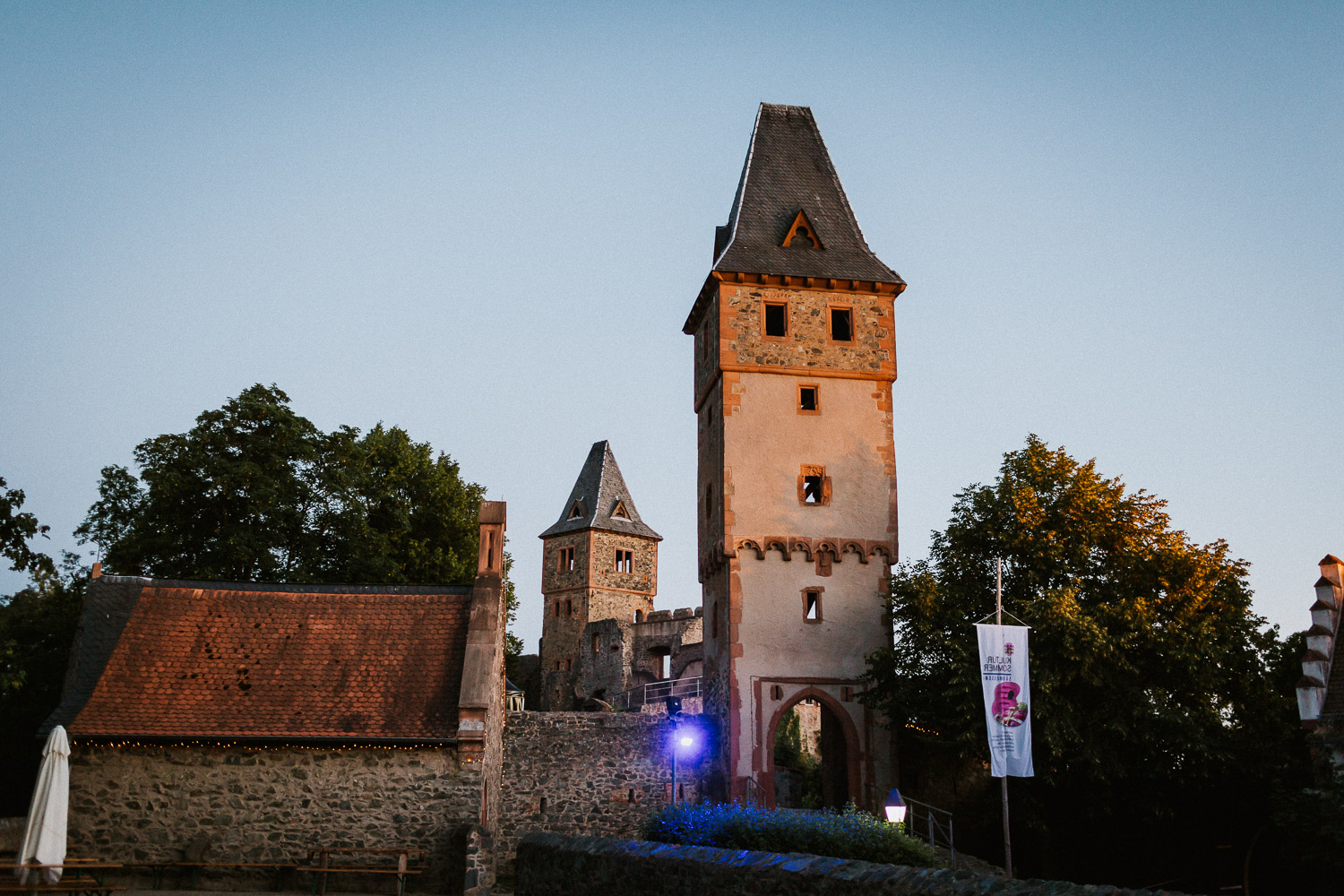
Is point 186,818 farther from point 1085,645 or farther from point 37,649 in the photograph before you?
point 1085,645

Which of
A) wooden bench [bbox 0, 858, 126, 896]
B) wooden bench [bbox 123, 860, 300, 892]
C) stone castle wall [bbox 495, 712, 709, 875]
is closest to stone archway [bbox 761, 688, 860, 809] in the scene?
stone castle wall [bbox 495, 712, 709, 875]

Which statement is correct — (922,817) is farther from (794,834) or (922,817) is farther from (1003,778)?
(794,834)

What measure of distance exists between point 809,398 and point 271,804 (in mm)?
15678

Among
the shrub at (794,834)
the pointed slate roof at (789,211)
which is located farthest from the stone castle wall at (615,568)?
the shrub at (794,834)

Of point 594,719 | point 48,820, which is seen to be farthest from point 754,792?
point 48,820

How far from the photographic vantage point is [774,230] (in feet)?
99.6

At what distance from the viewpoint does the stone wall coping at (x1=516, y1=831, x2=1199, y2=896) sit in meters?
7.79

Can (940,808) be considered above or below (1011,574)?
below

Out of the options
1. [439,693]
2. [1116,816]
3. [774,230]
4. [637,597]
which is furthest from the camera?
[637,597]

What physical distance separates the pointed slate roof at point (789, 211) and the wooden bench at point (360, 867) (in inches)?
621

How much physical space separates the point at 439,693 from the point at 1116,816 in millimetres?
14486

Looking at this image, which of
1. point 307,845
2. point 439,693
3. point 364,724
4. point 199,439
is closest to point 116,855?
point 307,845

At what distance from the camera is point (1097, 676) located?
2261 cm

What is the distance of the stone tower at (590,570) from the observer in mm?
58656
